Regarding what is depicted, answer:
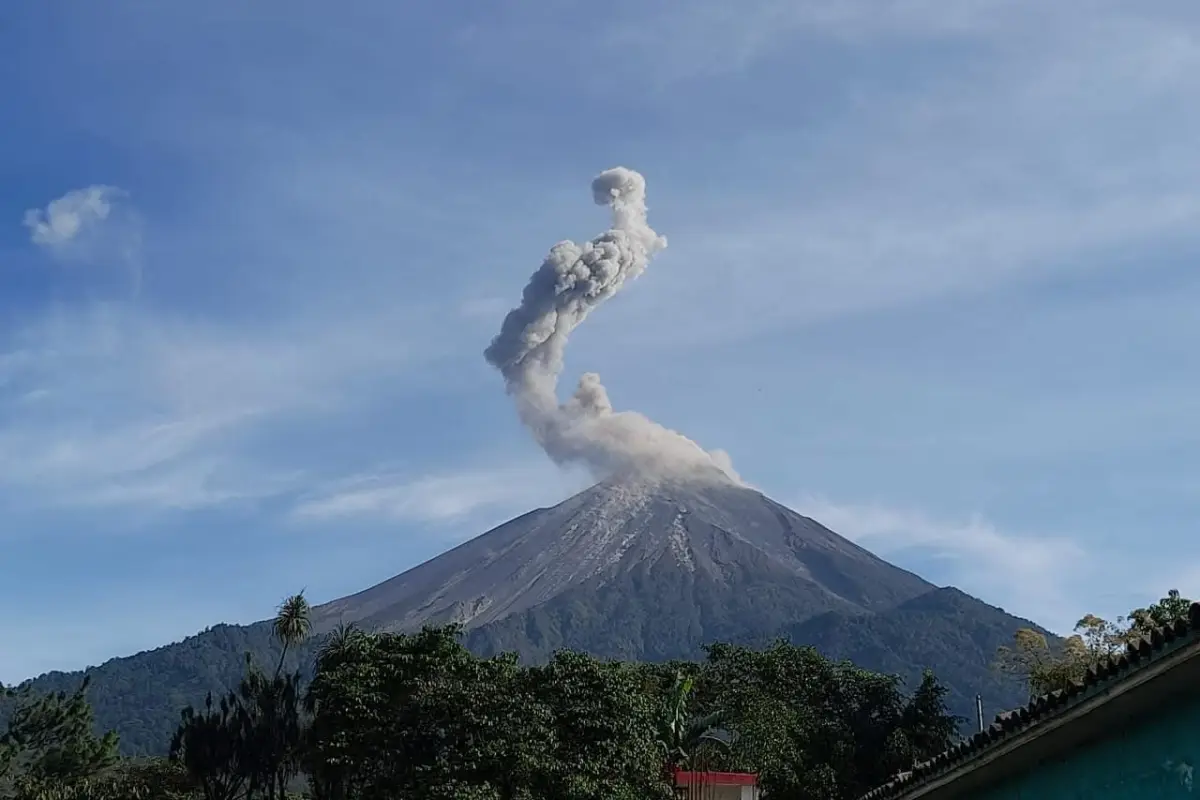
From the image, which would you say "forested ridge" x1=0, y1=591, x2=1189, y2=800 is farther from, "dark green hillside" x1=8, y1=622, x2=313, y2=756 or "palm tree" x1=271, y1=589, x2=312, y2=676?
"dark green hillside" x1=8, y1=622, x2=313, y2=756

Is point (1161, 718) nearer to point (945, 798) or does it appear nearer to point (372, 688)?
point (945, 798)

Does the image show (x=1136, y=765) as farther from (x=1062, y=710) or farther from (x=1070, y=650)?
(x=1070, y=650)

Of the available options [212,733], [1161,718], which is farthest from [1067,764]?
[212,733]

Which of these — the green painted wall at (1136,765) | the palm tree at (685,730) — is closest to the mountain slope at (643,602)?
the palm tree at (685,730)

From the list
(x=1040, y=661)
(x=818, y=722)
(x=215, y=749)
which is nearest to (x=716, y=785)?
(x=818, y=722)

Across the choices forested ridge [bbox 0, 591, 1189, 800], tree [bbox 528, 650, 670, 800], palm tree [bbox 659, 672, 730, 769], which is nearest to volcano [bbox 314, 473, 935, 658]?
forested ridge [bbox 0, 591, 1189, 800]

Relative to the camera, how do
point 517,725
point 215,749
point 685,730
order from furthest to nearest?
point 215,749 → point 685,730 → point 517,725

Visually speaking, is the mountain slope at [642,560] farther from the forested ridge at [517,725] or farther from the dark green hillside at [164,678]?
the forested ridge at [517,725]
